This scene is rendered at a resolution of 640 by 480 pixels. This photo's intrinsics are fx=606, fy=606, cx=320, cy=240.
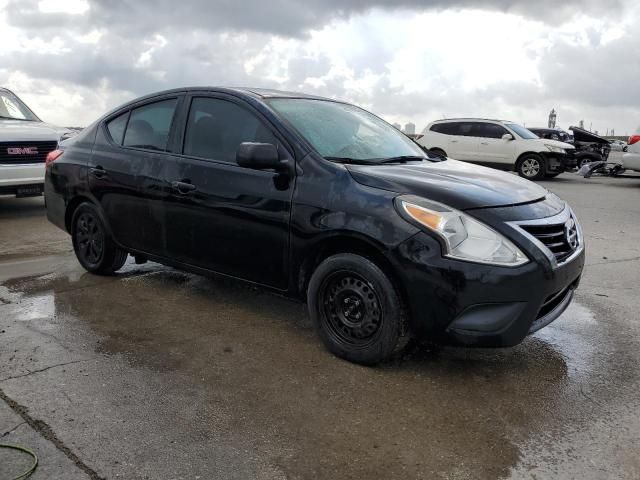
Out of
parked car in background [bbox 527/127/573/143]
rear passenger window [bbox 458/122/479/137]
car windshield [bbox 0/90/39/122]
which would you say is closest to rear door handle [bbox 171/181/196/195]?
car windshield [bbox 0/90/39/122]

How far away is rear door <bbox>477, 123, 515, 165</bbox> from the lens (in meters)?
16.9

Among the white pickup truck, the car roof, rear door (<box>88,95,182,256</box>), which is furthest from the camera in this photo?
the white pickup truck

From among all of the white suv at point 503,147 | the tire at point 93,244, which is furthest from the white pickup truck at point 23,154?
the white suv at point 503,147

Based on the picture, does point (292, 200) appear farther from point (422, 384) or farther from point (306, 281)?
point (422, 384)

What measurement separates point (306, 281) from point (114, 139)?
2.42m

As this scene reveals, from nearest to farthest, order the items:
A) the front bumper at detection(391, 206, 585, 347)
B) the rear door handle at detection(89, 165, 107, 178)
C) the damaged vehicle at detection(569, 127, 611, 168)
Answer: the front bumper at detection(391, 206, 585, 347)
the rear door handle at detection(89, 165, 107, 178)
the damaged vehicle at detection(569, 127, 611, 168)

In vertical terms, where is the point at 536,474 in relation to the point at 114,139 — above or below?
below

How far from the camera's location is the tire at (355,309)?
3.42 meters

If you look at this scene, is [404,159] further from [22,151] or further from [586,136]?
[586,136]

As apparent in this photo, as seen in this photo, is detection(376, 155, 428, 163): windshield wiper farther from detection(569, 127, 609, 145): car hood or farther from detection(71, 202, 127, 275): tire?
detection(569, 127, 609, 145): car hood

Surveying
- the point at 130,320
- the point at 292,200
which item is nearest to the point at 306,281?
the point at 292,200

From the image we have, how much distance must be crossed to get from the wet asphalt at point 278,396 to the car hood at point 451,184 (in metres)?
1.03

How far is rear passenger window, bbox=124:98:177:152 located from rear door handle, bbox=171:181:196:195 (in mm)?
398

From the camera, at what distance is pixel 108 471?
253 centimetres
